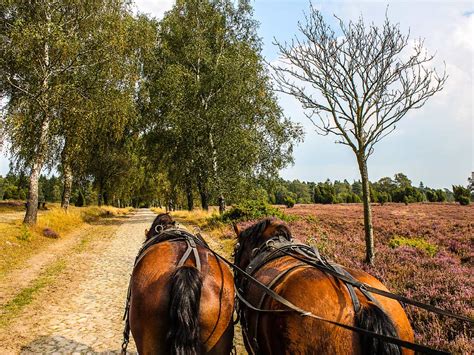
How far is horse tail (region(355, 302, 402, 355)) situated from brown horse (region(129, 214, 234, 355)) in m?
1.29

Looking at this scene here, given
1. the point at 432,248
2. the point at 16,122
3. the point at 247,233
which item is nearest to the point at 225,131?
the point at 16,122

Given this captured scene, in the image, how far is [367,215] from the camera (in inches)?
341

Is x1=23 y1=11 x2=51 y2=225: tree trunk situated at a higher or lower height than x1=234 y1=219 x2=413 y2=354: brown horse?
higher

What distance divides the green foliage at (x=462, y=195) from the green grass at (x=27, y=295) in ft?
118

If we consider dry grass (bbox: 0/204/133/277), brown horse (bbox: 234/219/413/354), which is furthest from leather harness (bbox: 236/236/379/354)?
dry grass (bbox: 0/204/133/277)

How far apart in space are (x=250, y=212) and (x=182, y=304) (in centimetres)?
1483

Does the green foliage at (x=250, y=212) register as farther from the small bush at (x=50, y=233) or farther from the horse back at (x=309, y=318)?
the horse back at (x=309, y=318)

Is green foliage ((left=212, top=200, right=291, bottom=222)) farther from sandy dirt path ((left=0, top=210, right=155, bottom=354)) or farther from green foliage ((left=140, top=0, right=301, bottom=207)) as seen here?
sandy dirt path ((left=0, top=210, right=155, bottom=354))

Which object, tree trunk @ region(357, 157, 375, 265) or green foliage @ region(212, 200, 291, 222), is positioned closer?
tree trunk @ region(357, 157, 375, 265)

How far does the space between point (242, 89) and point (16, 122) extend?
12.9m

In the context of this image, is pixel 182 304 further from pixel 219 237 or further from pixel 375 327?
pixel 219 237

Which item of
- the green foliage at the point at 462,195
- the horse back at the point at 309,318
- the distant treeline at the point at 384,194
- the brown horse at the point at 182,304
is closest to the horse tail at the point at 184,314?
the brown horse at the point at 182,304

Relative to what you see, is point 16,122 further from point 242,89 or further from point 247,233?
point 247,233

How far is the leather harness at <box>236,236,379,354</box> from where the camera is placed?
275 cm
